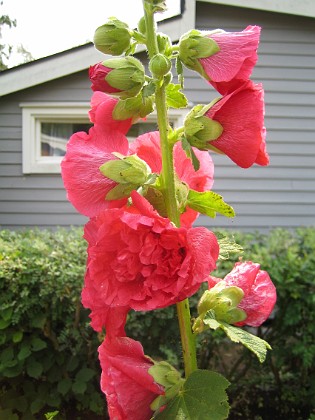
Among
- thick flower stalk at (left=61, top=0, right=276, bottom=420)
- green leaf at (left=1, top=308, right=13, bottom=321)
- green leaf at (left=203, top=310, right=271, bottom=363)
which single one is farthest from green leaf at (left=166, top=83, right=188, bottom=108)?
green leaf at (left=1, top=308, right=13, bottom=321)

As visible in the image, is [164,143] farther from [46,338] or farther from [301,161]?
[301,161]

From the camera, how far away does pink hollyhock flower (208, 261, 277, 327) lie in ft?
3.01

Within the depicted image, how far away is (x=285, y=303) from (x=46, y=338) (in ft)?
5.31

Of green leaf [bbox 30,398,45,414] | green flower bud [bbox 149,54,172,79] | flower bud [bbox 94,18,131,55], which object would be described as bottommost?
green leaf [bbox 30,398,45,414]

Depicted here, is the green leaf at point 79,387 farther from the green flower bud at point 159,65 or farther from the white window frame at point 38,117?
the white window frame at point 38,117

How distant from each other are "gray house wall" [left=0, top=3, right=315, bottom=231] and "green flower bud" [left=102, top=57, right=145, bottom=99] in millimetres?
4899

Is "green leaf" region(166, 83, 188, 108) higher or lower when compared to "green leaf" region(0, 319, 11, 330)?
higher

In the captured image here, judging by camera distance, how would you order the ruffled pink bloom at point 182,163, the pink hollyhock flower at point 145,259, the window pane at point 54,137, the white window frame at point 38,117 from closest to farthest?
the pink hollyhock flower at point 145,259, the ruffled pink bloom at point 182,163, the white window frame at point 38,117, the window pane at point 54,137

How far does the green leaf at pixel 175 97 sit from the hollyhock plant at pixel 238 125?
118 mm

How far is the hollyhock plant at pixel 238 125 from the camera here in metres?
0.75

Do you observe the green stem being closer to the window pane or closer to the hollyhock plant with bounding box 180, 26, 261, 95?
the hollyhock plant with bounding box 180, 26, 261, 95

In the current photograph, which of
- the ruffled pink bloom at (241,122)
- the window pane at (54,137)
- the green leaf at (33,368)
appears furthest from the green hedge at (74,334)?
Result: the window pane at (54,137)

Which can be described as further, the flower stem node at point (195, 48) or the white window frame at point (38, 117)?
the white window frame at point (38, 117)

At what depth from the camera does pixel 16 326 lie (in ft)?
9.94
